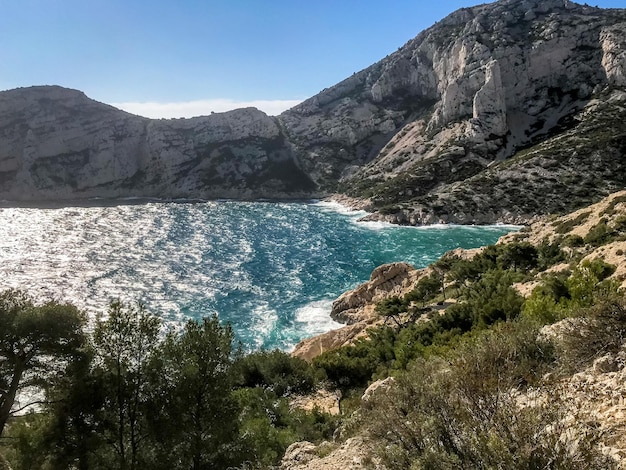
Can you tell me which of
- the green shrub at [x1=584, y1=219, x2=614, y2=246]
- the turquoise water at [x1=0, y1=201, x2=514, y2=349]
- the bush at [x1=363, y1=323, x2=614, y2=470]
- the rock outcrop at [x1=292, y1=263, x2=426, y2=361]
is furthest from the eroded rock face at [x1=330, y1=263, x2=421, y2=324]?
the bush at [x1=363, y1=323, x2=614, y2=470]

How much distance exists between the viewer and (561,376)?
8719mm

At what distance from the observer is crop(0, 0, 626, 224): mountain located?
9912cm

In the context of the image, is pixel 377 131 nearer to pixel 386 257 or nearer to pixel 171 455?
pixel 386 257

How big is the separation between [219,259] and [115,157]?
11825 centimetres

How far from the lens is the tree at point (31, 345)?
15.3 metres

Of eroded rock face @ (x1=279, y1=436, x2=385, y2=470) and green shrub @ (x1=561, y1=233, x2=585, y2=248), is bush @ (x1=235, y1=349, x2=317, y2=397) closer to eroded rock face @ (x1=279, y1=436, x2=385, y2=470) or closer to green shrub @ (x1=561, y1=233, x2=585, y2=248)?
eroded rock face @ (x1=279, y1=436, x2=385, y2=470)

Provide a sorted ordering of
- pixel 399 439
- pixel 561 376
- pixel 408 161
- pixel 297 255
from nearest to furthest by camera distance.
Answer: pixel 399 439
pixel 561 376
pixel 297 255
pixel 408 161

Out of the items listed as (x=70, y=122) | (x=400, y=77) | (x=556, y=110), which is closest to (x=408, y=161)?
(x=556, y=110)

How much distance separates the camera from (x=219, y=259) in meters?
69.4

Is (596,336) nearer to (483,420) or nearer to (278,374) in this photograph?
(483,420)

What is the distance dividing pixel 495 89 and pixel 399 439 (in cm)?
14656

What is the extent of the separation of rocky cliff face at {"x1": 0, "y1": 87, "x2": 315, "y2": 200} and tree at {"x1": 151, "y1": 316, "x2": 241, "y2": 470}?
142m

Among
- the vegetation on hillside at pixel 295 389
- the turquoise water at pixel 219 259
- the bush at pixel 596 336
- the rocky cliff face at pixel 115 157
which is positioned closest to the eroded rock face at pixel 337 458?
the vegetation on hillside at pixel 295 389

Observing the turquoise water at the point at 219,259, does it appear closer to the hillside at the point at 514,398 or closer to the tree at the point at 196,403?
the tree at the point at 196,403
